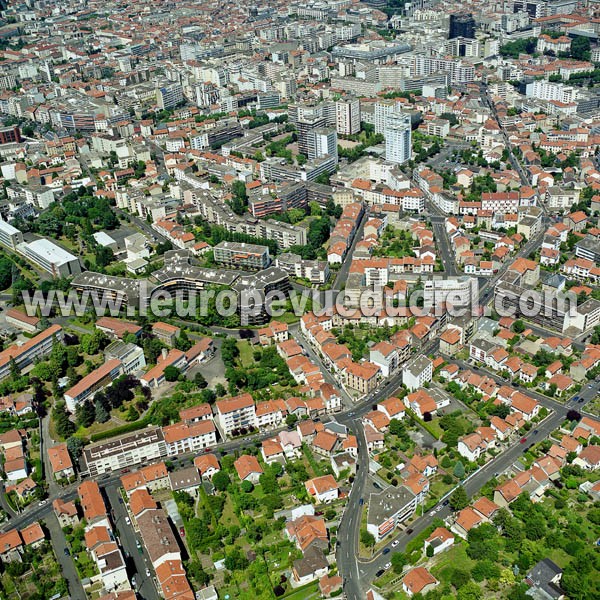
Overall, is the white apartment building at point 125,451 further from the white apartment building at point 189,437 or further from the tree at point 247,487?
the tree at point 247,487

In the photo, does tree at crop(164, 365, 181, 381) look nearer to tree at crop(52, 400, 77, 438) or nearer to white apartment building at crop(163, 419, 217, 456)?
white apartment building at crop(163, 419, 217, 456)

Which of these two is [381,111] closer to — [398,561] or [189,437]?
[189,437]

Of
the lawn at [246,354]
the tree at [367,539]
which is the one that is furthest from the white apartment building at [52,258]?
the tree at [367,539]

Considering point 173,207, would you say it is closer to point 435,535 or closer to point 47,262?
point 47,262

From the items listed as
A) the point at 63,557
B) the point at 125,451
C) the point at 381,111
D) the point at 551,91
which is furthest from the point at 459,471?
the point at 551,91

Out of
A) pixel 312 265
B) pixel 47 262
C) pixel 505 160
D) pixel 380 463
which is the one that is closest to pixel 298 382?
pixel 380 463
